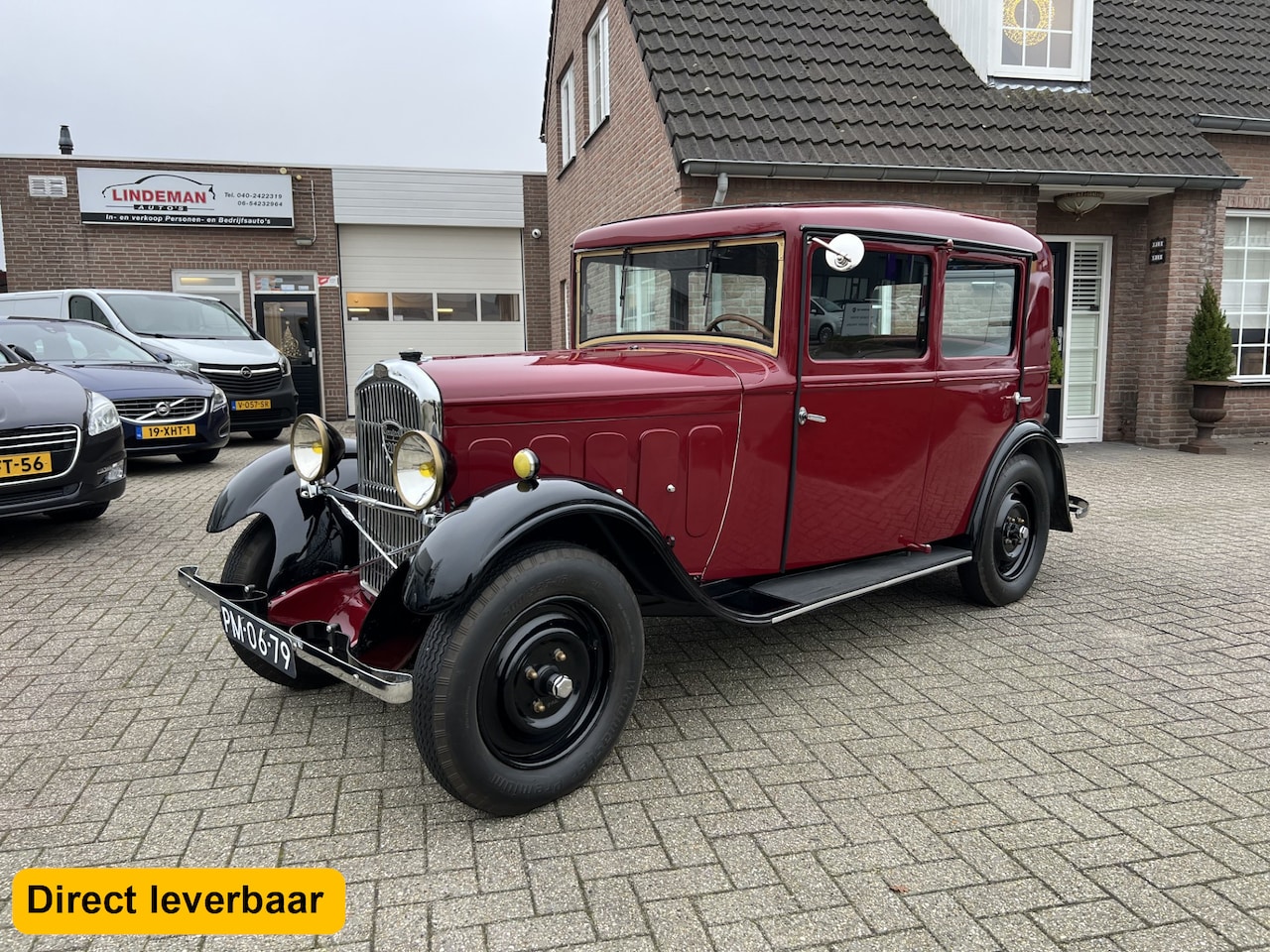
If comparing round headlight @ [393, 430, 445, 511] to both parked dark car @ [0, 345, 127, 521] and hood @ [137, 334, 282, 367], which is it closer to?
parked dark car @ [0, 345, 127, 521]

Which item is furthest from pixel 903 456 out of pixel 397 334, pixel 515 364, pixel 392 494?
pixel 397 334

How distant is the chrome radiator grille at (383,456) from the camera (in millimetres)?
2988

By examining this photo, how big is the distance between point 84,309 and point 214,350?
173 centimetres

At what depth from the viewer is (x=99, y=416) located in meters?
6.00

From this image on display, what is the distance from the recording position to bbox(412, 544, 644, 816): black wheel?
2500 millimetres

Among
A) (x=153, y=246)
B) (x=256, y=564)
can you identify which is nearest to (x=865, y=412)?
(x=256, y=564)

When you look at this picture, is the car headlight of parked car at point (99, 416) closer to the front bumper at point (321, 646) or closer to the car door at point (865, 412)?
the front bumper at point (321, 646)

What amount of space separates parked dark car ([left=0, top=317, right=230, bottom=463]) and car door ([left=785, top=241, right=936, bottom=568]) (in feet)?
22.9

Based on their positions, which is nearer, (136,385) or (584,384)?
(584,384)

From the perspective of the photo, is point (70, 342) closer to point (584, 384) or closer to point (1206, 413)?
point (584, 384)

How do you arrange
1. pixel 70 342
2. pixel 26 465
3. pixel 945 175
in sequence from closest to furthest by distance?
pixel 26 465
pixel 945 175
pixel 70 342

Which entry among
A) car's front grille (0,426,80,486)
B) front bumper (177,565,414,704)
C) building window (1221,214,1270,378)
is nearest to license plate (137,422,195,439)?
car's front grille (0,426,80,486)

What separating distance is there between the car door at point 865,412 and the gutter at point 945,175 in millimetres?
4543

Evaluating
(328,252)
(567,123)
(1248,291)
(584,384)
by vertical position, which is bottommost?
(584,384)
